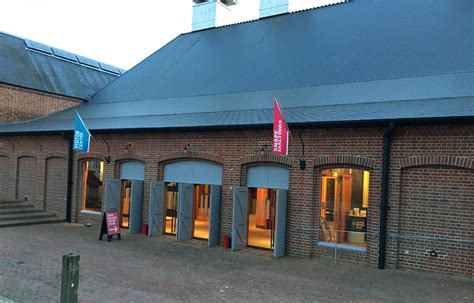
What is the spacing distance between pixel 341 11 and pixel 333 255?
997 centimetres

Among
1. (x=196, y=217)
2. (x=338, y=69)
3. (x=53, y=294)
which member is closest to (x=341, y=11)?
(x=338, y=69)

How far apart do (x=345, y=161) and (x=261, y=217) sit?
323 cm

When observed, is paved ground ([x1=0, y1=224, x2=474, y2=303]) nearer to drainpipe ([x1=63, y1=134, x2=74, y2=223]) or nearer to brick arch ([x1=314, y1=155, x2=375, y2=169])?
brick arch ([x1=314, y1=155, x2=375, y2=169])

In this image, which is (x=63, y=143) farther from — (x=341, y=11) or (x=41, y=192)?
(x=341, y=11)

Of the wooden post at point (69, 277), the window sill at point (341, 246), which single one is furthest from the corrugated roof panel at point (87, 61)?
the wooden post at point (69, 277)

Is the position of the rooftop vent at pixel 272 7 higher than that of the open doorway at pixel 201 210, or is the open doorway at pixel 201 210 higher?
the rooftop vent at pixel 272 7

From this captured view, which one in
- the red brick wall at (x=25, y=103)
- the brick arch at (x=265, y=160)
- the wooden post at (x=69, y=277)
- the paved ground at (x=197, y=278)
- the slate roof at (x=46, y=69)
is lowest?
the paved ground at (x=197, y=278)

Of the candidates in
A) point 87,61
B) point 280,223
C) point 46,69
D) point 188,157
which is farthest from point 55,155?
point 87,61

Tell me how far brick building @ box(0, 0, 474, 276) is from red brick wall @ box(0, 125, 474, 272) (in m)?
0.03

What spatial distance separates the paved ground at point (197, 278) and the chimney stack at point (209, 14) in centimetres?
1358

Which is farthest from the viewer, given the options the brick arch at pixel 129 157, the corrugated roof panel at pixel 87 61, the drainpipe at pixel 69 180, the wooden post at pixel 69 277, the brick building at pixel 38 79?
the corrugated roof panel at pixel 87 61

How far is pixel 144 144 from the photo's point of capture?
594 inches

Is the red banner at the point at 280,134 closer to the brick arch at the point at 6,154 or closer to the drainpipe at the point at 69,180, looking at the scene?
the drainpipe at the point at 69,180

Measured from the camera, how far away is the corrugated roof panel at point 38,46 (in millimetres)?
23655
